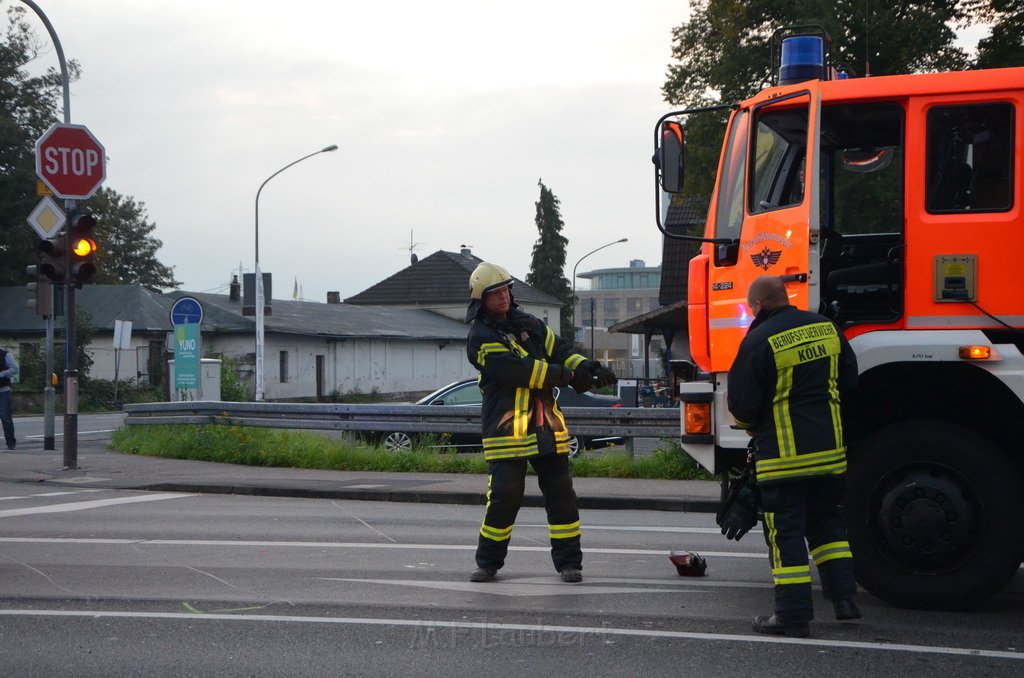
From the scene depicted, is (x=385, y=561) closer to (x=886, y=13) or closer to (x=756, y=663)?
(x=756, y=663)

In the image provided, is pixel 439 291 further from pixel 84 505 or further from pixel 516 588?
pixel 516 588

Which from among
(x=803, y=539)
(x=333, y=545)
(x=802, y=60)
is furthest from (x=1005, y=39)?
(x=803, y=539)

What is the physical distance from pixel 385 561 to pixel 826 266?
3604mm

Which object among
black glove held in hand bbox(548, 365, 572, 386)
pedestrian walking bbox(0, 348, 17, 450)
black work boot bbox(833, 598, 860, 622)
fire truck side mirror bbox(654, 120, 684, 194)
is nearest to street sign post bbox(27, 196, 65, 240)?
pedestrian walking bbox(0, 348, 17, 450)

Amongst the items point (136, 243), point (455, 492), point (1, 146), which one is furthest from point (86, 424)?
point (136, 243)

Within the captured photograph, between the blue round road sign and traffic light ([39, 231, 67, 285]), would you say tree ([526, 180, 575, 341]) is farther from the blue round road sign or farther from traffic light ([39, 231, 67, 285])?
traffic light ([39, 231, 67, 285])

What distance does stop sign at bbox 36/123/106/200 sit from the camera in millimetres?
16641

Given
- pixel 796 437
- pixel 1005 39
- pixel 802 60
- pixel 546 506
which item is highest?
pixel 1005 39

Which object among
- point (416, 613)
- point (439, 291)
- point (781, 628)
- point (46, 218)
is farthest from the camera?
point (439, 291)

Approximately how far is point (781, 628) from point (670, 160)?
2771mm

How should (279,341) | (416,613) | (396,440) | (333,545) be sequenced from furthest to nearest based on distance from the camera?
(279,341) → (396,440) → (333,545) → (416,613)

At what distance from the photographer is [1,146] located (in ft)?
179

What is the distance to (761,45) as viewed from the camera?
3022 centimetres

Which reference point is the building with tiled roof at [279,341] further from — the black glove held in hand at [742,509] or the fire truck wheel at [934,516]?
the fire truck wheel at [934,516]
